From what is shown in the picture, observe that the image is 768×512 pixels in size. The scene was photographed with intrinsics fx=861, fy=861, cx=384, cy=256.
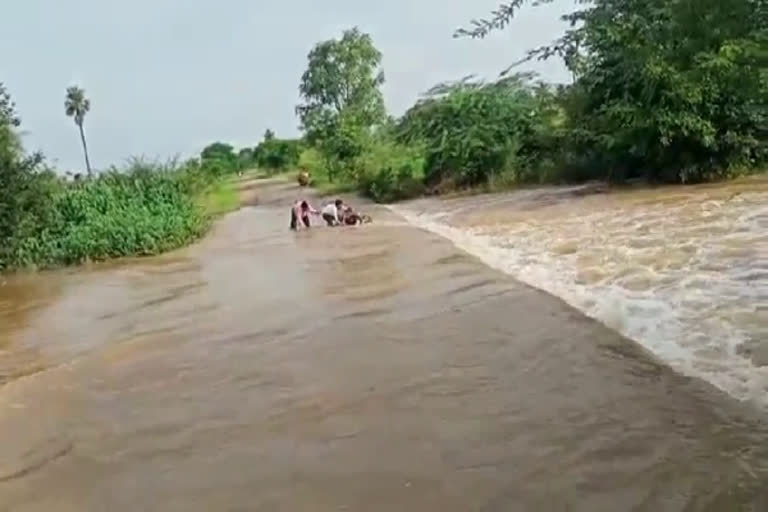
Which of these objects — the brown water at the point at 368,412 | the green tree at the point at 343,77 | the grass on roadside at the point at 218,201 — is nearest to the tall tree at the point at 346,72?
the green tree at the point at 343,77

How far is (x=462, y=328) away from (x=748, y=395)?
3314mm

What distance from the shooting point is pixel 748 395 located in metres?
5.79

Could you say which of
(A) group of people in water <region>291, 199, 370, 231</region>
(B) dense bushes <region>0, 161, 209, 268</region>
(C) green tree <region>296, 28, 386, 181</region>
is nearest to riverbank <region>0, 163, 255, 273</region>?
(B) dense bushes <region>0, 161, 209, 268</region>

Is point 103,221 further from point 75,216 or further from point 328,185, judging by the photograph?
point 328,185

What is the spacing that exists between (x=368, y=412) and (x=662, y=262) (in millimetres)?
6157

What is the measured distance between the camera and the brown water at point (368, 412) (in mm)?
4773

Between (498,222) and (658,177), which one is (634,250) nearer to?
(498,222)

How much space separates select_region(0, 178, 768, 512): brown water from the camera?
15.7 ft

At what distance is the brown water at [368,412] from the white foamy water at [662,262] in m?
0.39

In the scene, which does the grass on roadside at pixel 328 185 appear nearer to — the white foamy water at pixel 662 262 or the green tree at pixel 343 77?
the green tree at pixel 343 77

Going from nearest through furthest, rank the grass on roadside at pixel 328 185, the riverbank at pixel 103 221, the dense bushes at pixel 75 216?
the dense bushes at pixel 75 216
the riverbank at pixel 103 221
the grass on roadside at pixel 328 185

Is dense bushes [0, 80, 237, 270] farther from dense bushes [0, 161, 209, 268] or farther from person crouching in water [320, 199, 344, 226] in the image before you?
person crouching in water [320, 199, 344, 226]

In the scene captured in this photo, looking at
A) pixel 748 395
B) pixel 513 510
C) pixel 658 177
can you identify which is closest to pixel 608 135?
pixel 658 177

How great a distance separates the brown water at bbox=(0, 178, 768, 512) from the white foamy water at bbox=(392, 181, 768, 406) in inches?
15.3
